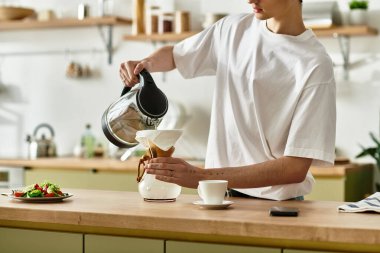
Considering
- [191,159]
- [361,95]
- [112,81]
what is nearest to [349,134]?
[361,95]

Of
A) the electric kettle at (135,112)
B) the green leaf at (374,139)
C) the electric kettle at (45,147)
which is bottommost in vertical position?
the electric kettle at (45,147)

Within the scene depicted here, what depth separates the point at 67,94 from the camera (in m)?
6.02

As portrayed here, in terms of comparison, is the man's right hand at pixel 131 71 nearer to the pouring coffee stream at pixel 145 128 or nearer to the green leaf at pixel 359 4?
the pouring coffee stream at pixel 145 128

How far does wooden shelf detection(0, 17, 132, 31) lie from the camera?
18.0 feet

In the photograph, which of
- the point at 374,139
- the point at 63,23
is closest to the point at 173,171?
the point at 374,139

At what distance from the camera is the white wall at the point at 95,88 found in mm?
4977

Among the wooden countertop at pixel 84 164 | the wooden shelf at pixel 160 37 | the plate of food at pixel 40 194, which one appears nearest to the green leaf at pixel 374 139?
the wooden countertop at pixel 84 164

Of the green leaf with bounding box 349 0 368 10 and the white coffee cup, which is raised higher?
the green leaf with bounding box 349 0 368 10

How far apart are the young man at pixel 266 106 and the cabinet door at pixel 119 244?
0.29 m

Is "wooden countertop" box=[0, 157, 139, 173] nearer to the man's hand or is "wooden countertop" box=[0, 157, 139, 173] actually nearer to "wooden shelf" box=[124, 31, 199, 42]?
"wooden shelf" box=[124, 31, 199, 42]

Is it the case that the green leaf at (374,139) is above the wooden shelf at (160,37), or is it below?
below

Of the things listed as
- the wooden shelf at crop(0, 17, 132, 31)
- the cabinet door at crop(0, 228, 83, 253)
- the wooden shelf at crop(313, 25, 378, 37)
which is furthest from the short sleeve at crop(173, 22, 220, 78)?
the wooden shelf at crop(0, 17, 132, 31)

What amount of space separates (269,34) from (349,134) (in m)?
2.39

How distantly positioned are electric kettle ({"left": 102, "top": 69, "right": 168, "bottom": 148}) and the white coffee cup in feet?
1.21
